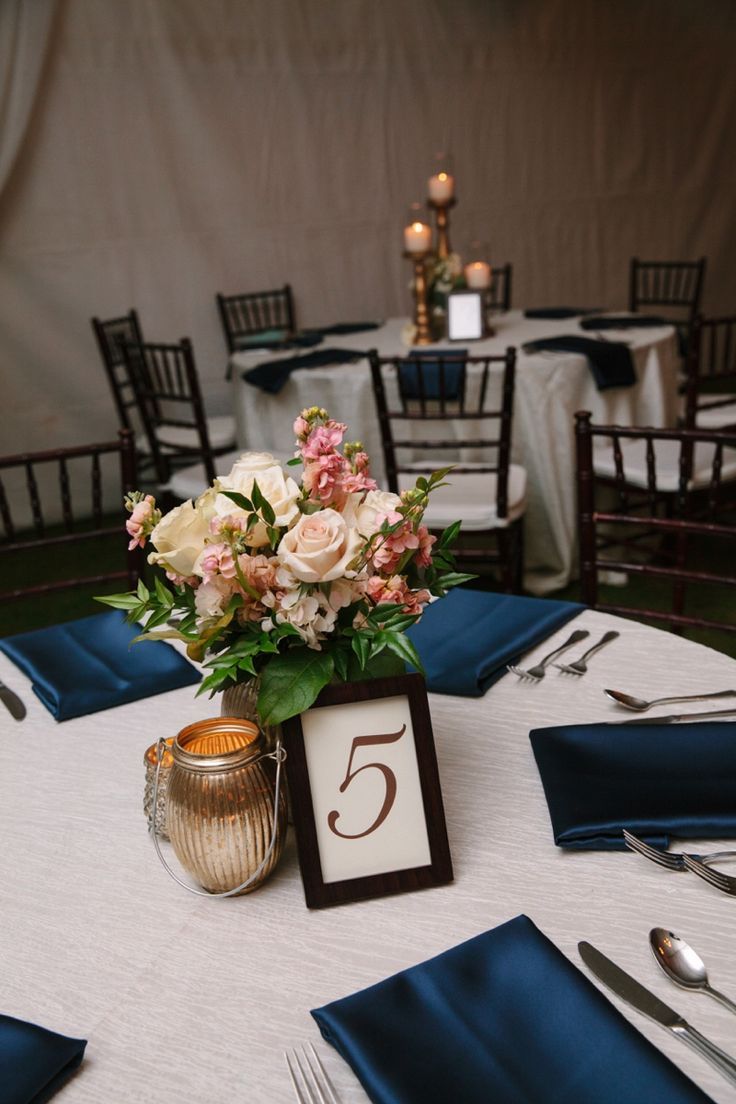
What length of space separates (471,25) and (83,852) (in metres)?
5.44

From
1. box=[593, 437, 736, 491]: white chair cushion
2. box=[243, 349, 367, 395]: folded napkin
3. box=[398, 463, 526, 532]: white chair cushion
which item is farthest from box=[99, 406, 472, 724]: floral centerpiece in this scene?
box=[243, 349, 367, 395]: folded napkin

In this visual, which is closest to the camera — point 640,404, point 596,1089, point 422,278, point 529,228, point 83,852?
point 596,1089

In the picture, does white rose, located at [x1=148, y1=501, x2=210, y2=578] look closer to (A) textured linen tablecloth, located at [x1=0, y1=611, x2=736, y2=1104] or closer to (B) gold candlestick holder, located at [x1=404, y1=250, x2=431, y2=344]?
(A) textured linen tablecloth, located at [x1=0, y1=611, x2=736, y2=1104]

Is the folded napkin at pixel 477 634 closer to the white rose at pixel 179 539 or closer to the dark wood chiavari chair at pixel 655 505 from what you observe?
the dark wood chiavari chair at pixel 655 505

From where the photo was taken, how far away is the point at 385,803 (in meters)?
0.85

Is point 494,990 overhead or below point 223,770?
below

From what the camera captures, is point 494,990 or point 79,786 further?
point 79,786

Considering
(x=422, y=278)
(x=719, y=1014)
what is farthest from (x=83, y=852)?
(x=422, y=278)

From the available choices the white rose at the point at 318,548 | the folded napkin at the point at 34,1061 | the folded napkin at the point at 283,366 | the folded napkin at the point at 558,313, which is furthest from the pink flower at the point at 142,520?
the folded napkin at the point at 558,313

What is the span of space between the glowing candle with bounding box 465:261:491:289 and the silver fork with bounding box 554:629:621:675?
2.72m

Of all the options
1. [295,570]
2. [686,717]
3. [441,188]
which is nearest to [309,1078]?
[295,570]

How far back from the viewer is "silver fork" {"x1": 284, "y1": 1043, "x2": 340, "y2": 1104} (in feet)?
2.12

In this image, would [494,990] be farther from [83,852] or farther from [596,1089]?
[83,852]

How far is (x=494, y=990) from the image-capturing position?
2.37ft
